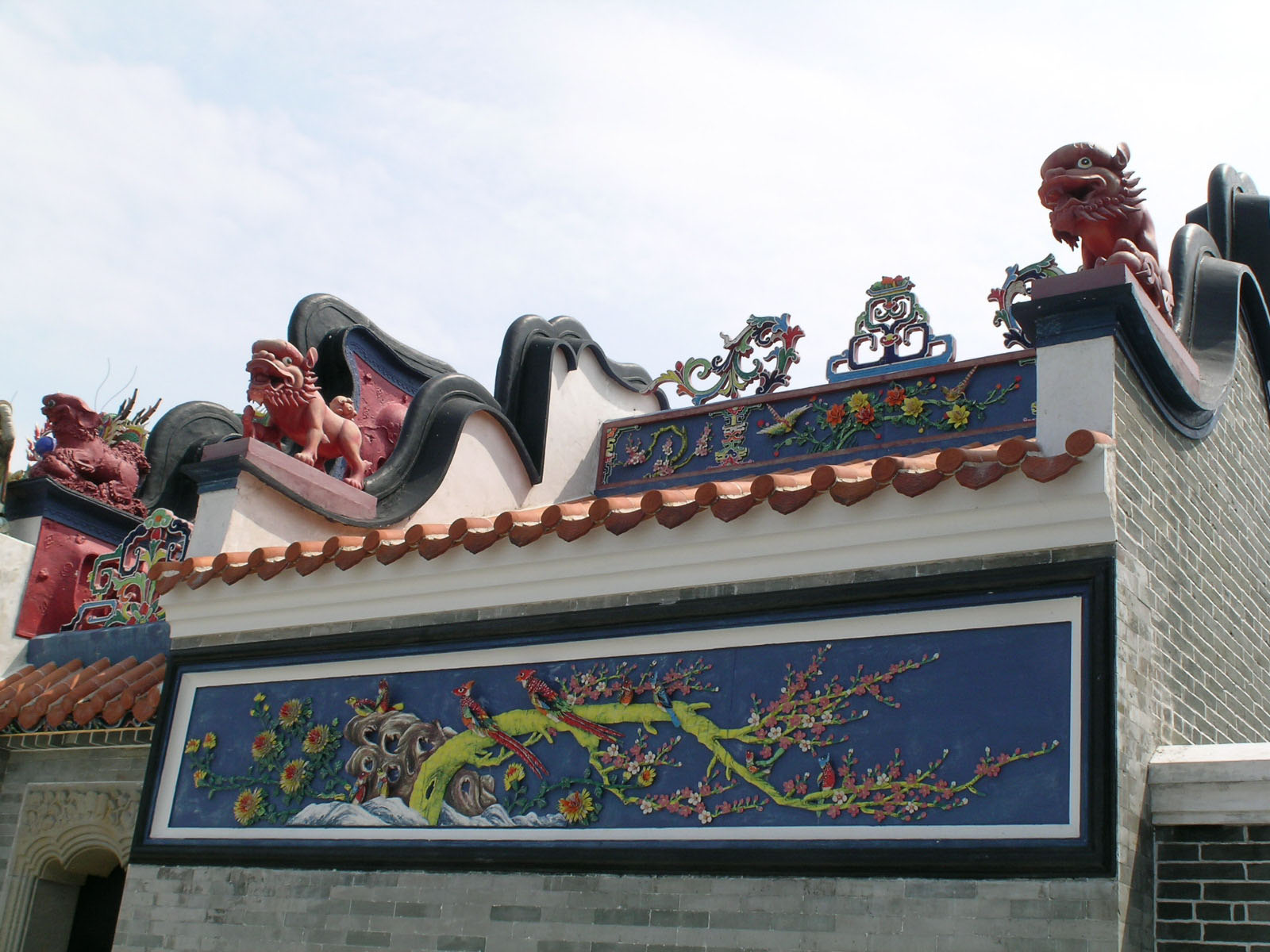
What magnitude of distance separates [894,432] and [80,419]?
560 cm

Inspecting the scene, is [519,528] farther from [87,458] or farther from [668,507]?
[87,458]

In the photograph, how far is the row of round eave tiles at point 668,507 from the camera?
5309 mm

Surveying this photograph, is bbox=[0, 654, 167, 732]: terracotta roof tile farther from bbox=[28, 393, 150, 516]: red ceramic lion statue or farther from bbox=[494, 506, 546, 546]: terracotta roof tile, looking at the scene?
bbox=[494, 506, 546, 546]: terracotta roof tile

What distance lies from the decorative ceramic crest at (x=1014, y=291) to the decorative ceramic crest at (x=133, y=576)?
5.08 meters

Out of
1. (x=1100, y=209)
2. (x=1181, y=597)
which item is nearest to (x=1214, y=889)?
(x=1181, y=597)

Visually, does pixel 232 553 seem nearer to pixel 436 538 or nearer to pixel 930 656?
pixel 436 538

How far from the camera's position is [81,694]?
323 inches

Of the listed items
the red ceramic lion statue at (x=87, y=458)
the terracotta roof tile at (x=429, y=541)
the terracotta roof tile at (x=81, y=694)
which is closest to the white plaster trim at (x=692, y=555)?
the terracotta roof tile at (x=429, y=541)

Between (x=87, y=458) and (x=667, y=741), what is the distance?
5.77 m

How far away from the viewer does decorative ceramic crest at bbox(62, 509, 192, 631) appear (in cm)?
899

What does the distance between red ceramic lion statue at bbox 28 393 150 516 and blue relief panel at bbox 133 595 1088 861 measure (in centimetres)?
294

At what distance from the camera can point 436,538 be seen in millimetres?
6754

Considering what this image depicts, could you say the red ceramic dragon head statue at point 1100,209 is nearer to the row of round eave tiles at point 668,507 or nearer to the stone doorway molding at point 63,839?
the row of round eave tiles at point 668,507

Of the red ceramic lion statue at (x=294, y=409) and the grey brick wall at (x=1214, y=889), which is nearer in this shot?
the grey brick wall at (x=1214, y=889)
